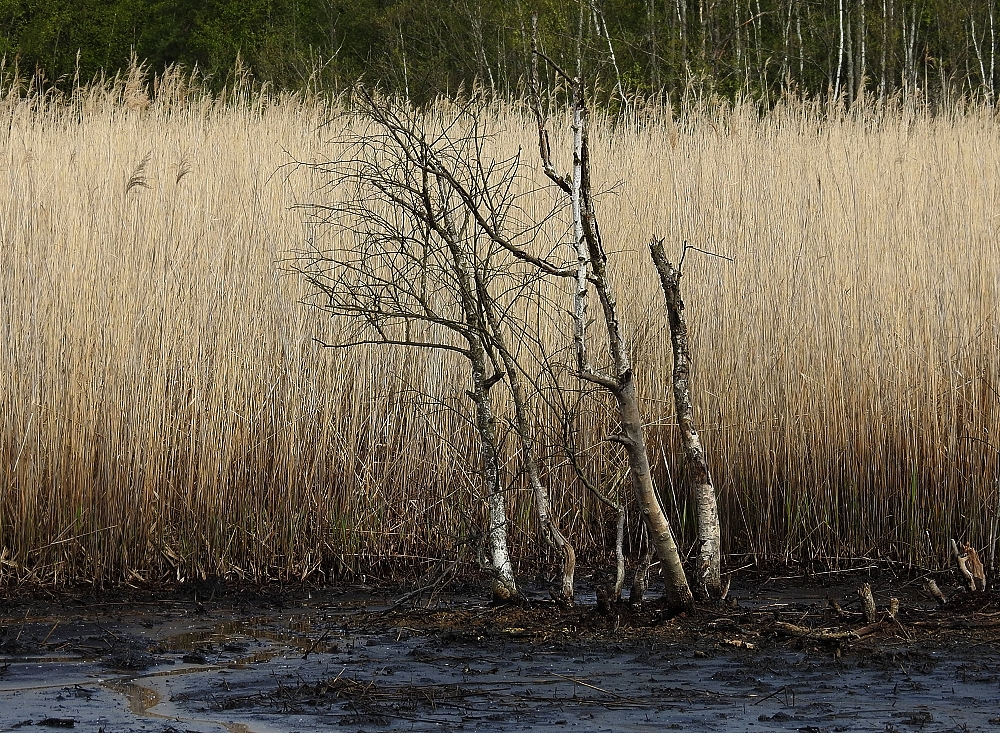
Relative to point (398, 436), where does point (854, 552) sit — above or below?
below

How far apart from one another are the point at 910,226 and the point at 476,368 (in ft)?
8.15

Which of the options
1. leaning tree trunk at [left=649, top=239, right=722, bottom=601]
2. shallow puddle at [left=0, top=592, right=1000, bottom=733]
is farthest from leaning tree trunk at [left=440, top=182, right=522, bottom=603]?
leaning tree trunk at [left=649, top=239, right=722, bottom=601]

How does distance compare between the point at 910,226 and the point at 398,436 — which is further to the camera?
the point at 910,226

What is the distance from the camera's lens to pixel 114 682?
3053 mm

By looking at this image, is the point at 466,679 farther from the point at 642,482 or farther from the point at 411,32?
the point at 411,32

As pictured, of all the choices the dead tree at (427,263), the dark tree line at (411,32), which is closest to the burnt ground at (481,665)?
the dead tree at (427,263)

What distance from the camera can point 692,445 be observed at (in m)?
3.67

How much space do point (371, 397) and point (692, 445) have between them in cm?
144

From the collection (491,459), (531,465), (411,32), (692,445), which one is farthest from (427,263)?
(411,32)

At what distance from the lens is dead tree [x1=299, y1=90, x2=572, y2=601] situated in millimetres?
3652

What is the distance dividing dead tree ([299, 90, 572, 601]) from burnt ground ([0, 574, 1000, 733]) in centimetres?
46

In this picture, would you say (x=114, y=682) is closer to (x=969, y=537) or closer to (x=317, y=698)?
(x=317, y=698)

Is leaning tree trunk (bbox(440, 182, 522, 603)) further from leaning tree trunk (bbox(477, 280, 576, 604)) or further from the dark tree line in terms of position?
the dark tree line

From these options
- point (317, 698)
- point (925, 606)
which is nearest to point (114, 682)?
point (317, 698)
